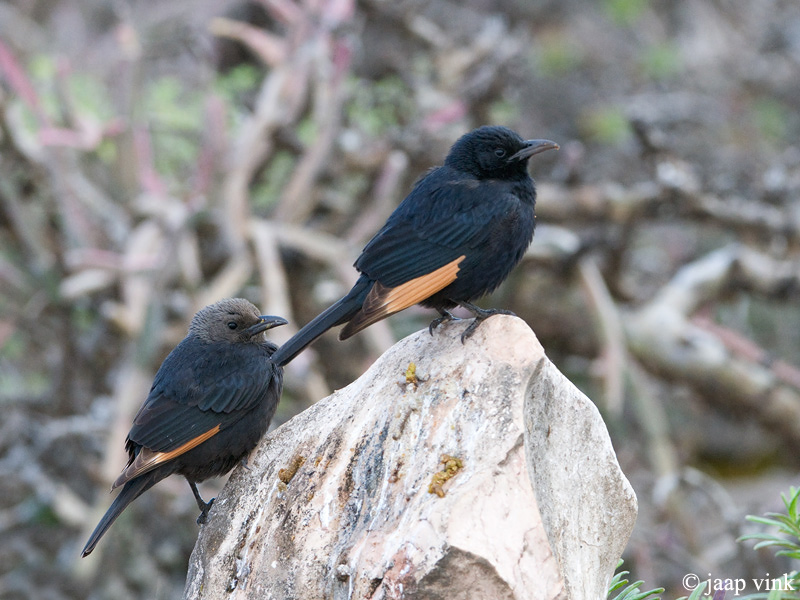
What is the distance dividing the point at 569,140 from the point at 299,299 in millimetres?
6029

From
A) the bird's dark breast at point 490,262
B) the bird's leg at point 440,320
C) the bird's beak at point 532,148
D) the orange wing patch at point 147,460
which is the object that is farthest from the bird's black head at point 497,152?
the orange wing patch at point 147,460

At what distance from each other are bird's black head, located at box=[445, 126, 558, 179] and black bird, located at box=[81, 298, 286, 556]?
1.05m

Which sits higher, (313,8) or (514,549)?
(514,549)

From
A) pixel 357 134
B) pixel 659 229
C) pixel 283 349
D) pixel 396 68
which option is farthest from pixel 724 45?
pixel 283 349

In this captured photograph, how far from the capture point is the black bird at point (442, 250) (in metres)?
3.26

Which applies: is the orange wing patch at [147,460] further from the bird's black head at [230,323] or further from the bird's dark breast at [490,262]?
the bird's dark breast at [490,262]

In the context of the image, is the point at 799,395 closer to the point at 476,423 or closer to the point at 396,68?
the point at 396,68

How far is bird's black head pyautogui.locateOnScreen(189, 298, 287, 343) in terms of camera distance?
3758mm

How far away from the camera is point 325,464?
2807 millimetres

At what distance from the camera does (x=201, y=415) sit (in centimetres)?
345

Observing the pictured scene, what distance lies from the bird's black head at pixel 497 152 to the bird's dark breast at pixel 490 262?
0.87 ft

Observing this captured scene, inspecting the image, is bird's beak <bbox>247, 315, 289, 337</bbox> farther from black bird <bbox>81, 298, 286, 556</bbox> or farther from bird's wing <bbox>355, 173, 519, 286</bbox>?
bird's wing <bbox>355, 173, 519, 286</bbox>

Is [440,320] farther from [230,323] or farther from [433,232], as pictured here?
[230,323]

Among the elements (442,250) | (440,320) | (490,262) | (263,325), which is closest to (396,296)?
(440,320)
